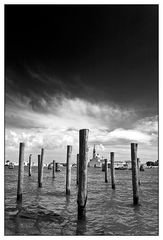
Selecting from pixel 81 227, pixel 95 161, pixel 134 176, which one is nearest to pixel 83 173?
pixel 81 227

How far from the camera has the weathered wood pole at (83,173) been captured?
6.51m

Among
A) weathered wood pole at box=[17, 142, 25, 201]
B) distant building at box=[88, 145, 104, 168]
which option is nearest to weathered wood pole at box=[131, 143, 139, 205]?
weathered wood pole at box=[17, 142, 25, 201]

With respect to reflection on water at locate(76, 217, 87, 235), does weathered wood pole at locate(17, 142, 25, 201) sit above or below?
above

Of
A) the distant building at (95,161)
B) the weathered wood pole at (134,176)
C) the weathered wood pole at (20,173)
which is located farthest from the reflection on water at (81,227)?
the distant building at (95,161)

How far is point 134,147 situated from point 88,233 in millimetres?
5211

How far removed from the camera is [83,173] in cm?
Answer: 652

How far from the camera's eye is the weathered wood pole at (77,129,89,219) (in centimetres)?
651

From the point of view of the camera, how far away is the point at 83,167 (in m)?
6.57

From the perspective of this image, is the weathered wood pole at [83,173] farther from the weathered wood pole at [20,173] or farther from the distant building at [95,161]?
the distant building at [95,161]

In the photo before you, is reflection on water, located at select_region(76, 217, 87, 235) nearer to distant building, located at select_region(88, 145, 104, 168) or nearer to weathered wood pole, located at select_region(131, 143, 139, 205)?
weathered wood pole, located at select_region(131, 143, 139, 205)
